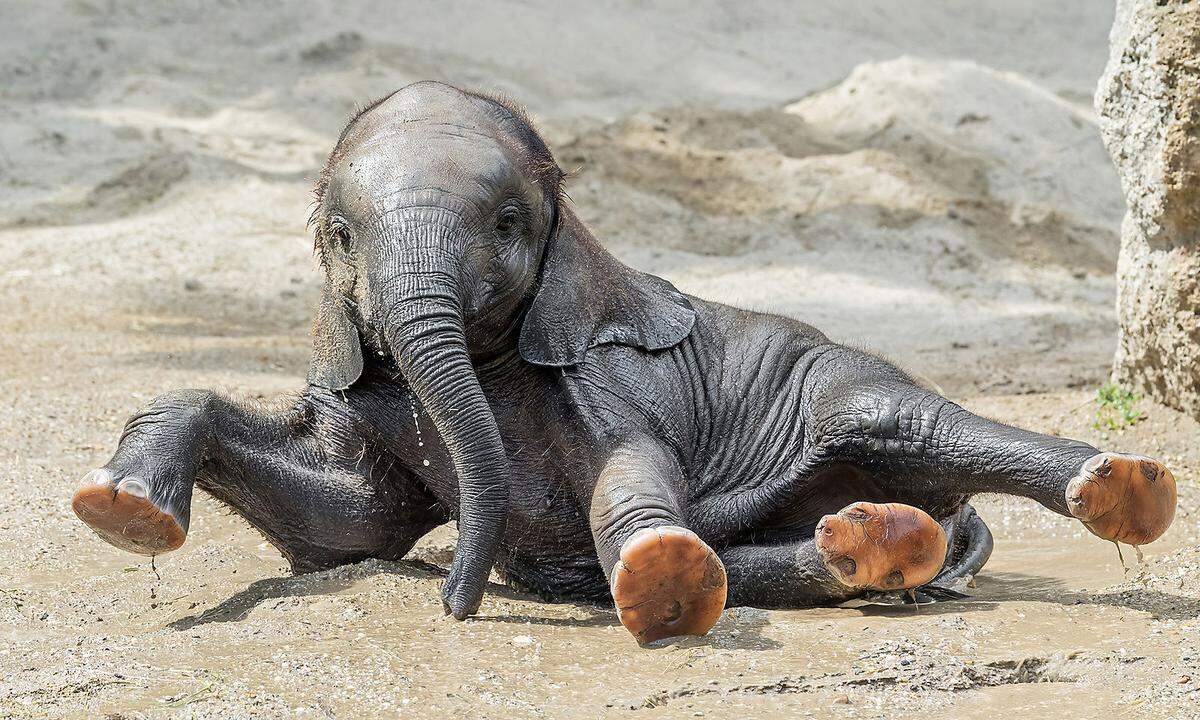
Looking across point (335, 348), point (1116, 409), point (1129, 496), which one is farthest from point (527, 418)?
point (1116, 409)

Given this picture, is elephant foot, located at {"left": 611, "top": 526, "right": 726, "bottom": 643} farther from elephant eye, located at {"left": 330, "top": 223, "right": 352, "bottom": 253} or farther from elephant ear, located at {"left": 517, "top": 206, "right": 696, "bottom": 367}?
elephant eye, located at {"left": 330, "top": 223, "right": 352, "bottom": 253}

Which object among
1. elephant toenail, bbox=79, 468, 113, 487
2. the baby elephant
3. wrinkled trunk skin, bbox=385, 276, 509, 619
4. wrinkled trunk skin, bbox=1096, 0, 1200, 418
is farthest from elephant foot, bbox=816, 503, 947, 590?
wrinkled trunk skin, bbox=1096, 0, 1200, 418

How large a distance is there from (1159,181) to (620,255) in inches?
252

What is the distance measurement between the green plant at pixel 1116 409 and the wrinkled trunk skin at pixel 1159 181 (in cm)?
9

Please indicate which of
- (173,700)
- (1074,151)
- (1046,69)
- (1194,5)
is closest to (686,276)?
(1074,151)

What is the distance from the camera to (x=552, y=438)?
17.3 feet

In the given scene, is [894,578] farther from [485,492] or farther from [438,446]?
[438,446]

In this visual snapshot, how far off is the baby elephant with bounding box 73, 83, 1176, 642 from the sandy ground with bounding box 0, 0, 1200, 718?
10.3 inches

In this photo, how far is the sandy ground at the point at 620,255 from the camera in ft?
13.6

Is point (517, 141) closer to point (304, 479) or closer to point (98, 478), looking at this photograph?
point (304, 479)

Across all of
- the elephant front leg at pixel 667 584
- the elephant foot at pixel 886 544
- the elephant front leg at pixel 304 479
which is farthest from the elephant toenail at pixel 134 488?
the elephant foot at pixel 886 544

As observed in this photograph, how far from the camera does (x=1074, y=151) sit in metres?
15.2

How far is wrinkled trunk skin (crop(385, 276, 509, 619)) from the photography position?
4582 millimetres

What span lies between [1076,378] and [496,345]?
5.35m
